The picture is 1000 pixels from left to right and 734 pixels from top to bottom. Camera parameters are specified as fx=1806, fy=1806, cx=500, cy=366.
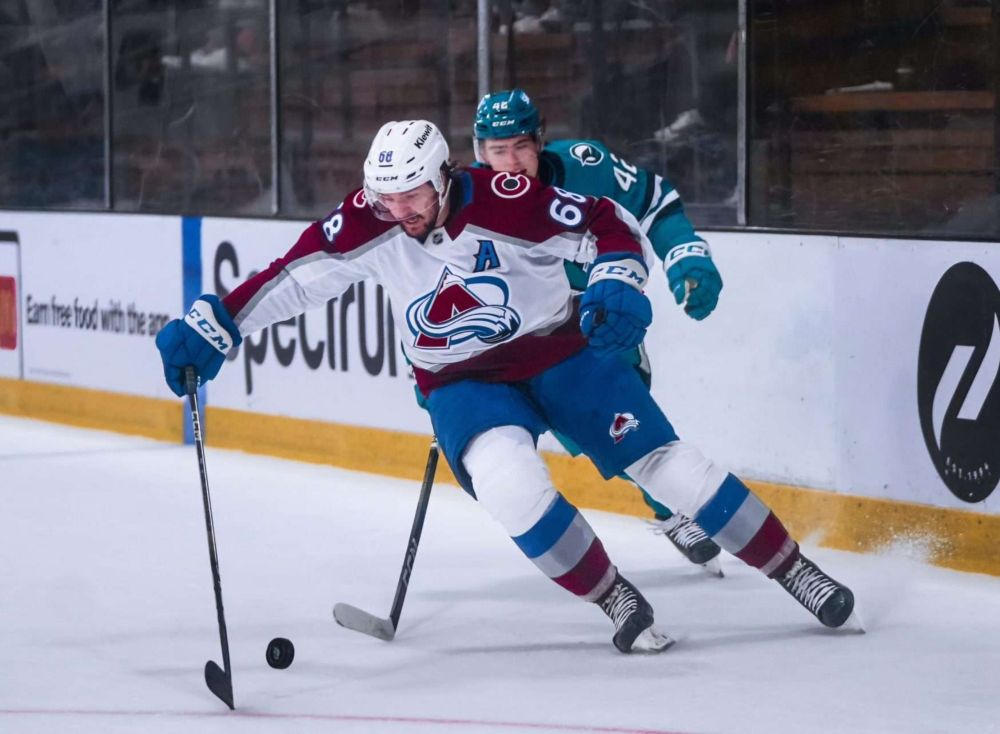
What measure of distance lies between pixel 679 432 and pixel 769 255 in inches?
25.7

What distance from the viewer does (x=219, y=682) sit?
3639 mm

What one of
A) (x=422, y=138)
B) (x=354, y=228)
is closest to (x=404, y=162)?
(x=422, y=138)

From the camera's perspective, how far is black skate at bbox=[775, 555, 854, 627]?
158 inches

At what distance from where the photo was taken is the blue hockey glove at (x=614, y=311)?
12.2 ft

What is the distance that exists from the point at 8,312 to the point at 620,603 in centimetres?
Answer: 526

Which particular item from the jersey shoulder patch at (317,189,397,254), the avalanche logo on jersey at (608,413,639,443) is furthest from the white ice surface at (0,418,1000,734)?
the jersey shoulder patch at (317,189,397,254)

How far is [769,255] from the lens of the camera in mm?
5410

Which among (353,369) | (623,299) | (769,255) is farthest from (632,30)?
(623,299)

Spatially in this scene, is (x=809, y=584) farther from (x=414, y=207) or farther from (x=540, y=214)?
(x=414, y=207)

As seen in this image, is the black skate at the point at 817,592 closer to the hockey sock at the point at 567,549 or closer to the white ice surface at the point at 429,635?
the white ice surface at the point at 429,635

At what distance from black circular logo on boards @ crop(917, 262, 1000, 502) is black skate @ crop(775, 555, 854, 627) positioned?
0.90 m

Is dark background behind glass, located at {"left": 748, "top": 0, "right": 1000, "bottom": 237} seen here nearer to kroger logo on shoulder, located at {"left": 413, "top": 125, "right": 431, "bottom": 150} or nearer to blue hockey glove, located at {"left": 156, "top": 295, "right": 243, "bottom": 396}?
kroger logo on shoulder, located at {"left": 413, "top": 125, "right": 431, "bottom": 150}

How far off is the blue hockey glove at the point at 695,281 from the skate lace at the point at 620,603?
25.1 inches

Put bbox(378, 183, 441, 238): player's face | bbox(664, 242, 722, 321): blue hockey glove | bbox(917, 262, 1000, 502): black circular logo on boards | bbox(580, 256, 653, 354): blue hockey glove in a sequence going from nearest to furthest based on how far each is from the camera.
A: bbox(580, 256, 653, 354): blue hockey glove, bbox(378, 183, 441, 238): player's face, bbox(664, 242, 722, 321): blue hockey glove, bbox(917, 262, 1000, 502): black circular logo on boards
